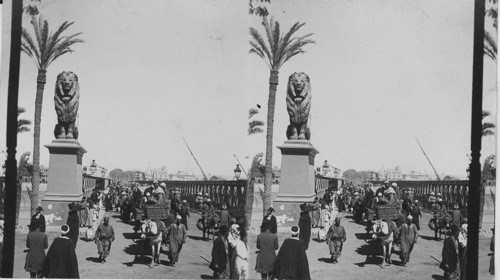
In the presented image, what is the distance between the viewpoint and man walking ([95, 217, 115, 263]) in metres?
10.6

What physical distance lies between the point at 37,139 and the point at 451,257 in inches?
274

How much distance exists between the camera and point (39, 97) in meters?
10.8

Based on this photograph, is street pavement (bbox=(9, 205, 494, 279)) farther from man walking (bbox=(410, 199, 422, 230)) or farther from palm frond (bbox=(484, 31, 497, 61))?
palm frond (bbox=(484, 31, 497, 61))

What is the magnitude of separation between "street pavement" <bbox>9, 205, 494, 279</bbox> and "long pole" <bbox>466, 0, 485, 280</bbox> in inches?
25.4

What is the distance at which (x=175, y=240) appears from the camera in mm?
10727

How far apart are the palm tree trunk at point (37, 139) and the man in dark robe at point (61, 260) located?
81 cm

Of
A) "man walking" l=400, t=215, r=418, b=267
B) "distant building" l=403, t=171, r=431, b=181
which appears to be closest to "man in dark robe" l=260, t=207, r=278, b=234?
"man walking" l=400, t=215, r=418, b=267

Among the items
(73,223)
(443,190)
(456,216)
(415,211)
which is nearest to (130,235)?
(73,223)

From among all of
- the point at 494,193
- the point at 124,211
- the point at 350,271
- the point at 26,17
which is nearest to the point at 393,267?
the point at 350,271

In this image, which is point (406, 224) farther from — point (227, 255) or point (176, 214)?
point (176, 214)

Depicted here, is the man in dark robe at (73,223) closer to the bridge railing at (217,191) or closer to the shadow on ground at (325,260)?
the bridge railing at (217,191)

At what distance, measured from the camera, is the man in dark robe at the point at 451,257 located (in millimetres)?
10430

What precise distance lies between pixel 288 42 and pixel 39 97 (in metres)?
4.17

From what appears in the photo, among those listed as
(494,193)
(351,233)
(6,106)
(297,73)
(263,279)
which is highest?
(297,73)
